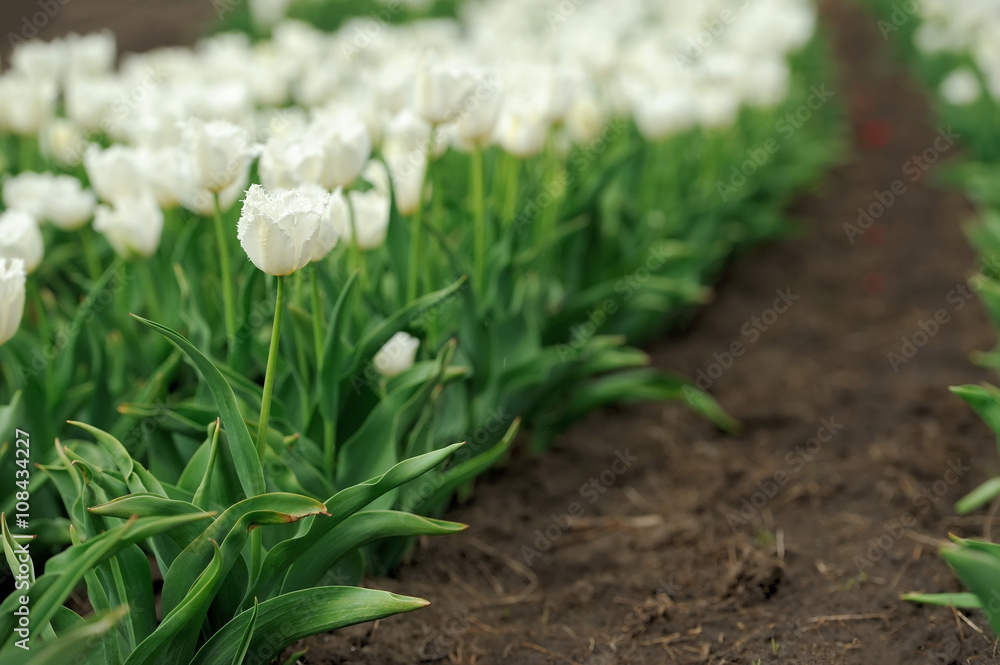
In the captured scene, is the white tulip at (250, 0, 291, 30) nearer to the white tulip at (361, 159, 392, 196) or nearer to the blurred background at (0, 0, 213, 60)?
the blurred background at (0, 0, 213, 60)

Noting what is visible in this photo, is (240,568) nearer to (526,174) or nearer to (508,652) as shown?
(508,652)

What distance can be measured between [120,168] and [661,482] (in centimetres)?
176

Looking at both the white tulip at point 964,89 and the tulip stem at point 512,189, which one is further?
the white tulip at point 964,89

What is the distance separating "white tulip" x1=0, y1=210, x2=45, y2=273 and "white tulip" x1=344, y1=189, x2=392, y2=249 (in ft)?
2.18

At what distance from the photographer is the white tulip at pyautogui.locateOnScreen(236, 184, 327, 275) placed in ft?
4.79

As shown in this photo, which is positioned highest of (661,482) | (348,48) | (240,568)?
(348,48)

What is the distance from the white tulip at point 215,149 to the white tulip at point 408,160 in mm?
514

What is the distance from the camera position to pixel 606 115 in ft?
13.5

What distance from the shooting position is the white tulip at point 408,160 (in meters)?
2.36

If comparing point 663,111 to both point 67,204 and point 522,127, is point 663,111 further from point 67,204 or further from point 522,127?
point 67,204

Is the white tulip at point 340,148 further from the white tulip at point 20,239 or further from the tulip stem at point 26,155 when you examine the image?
the tulip stem at point 26,155

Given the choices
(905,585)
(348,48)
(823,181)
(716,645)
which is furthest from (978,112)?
(716,645)

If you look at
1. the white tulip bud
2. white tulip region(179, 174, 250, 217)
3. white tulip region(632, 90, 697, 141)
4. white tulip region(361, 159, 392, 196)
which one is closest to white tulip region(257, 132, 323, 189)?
the white tulip bud

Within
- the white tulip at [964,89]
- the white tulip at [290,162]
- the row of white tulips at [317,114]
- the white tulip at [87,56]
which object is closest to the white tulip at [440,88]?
the row of white tulips at [317,114]
